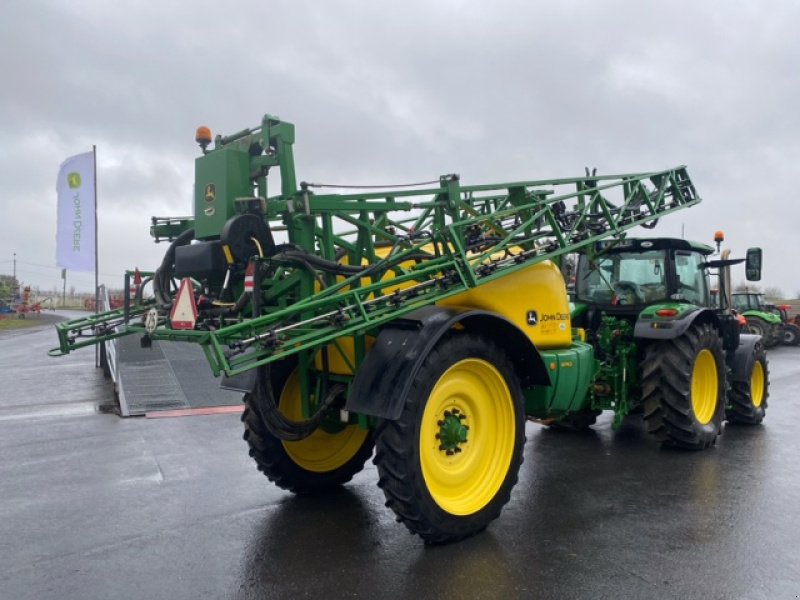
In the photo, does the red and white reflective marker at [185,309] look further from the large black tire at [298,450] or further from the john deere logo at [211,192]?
the large black tire at [298,450]

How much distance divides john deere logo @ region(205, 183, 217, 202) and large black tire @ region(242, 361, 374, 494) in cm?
144

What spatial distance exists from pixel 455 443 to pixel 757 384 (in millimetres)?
5880

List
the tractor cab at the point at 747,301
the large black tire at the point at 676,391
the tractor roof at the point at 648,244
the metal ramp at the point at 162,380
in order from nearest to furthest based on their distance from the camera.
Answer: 1. the large black tire at the point at 676,391
2. the tractor roof at the point at 648,244
3. the metal ramp at the point at 162,380
4. the tractor cab at the point at 747,301

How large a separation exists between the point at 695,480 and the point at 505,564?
2.66 m

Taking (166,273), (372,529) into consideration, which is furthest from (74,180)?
(372,529)

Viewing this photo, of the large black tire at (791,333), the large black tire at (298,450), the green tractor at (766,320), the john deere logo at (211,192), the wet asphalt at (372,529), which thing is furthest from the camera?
the large black tire at (791,333)

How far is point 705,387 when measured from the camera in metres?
7.23

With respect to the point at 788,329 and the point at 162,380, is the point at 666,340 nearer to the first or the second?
Result: the point at 162,380

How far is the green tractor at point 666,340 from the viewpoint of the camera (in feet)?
21.6

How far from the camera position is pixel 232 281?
4.63 meters

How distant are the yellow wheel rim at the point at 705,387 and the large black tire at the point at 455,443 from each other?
11.3 ft

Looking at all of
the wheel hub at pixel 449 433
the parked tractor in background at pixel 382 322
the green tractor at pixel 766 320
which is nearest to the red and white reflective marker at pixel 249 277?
the parked tractor in background at pixel 382 322

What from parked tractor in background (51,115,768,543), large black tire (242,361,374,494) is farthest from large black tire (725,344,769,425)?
large black tire (242,361,374,494)

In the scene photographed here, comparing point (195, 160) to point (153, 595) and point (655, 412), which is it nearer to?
point (153, 595)
